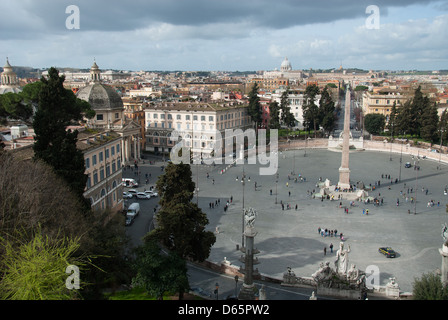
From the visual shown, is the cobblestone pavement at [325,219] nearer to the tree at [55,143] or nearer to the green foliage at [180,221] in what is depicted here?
the green foliage at [180,221]

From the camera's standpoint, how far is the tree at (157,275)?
63.4 ft

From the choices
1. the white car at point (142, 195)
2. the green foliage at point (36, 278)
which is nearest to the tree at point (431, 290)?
the green foliage at point (36, 278)

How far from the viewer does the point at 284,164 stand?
58969 mm

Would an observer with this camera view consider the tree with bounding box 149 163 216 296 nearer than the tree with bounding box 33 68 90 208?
Yes

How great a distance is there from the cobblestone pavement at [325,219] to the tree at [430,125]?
40.4 feet

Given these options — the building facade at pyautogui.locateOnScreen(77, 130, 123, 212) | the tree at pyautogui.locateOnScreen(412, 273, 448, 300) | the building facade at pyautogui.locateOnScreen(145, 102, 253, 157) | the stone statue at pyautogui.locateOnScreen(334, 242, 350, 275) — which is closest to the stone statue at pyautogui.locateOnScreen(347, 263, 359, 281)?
the stone statue at pyautogui.locateOnScreen(334, 242, 350, 275)

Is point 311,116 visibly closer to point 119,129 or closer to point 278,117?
point 278,117

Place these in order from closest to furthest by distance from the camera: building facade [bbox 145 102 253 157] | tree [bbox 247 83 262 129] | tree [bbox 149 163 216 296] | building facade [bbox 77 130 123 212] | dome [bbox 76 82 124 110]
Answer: tree [bbox 149 163 216 296], building facade [bbox 77 130 123 212], dome [bbox 76 82 124 110], building facade [bbox 145 102 253 157], tree [bbox 247 83 262 129]

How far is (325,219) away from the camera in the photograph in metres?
35.8

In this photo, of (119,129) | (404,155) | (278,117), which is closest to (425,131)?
(404,155)

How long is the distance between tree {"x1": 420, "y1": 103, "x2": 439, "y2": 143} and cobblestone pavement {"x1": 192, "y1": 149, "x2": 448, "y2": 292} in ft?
40.4

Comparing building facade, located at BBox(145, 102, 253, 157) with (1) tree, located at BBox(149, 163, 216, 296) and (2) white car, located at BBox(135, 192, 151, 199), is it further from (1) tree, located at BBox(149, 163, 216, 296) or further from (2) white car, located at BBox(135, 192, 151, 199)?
(1) tree, located at BBox(149, 163, 216, 296)

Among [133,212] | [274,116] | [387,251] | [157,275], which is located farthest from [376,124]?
[157,275]

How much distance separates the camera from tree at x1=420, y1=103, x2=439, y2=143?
6681 cm
